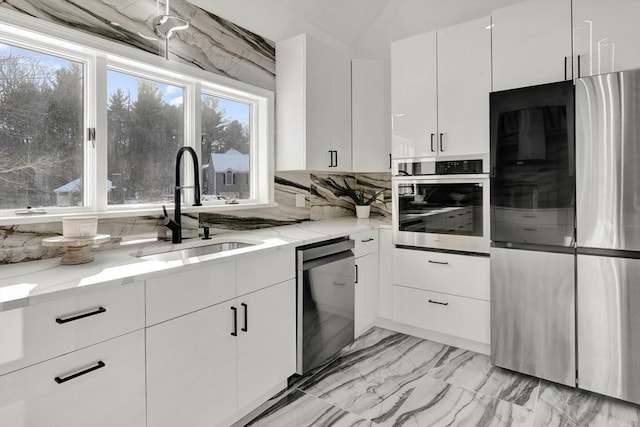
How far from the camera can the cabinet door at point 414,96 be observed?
2.71m

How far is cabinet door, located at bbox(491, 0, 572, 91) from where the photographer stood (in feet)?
7.10

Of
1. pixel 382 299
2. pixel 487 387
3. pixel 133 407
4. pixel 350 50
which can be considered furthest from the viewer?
pixel 350 50

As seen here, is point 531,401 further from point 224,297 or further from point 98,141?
point 98,141

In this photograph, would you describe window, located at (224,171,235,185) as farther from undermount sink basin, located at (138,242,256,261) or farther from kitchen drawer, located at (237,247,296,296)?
kitchen drawer, located at (237,247,296,296)

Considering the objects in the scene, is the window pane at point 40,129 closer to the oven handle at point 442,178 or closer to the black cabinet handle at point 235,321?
the black cabinet handle at point 235,321

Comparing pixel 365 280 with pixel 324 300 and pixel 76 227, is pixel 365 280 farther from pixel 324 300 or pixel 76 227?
pixel 76 227

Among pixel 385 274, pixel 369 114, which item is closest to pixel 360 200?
pixel 369 114

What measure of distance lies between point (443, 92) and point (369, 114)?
2.68 ft

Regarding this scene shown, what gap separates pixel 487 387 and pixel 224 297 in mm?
1717

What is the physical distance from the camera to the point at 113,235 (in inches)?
75.4

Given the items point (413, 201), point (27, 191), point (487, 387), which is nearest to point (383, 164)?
point (413, 201)

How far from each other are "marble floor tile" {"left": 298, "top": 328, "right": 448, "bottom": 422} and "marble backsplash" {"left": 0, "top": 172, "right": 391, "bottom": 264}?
1171 mm

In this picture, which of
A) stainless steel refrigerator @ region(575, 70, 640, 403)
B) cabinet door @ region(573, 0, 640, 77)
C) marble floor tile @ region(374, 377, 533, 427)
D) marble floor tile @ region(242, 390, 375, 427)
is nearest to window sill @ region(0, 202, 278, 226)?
marble floor tile @ region(242, 390, 375, 427)

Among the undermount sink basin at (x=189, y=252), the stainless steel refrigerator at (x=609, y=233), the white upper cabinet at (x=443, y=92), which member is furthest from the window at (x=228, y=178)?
the stainless steel refrigerator at (x=609, y=233)
